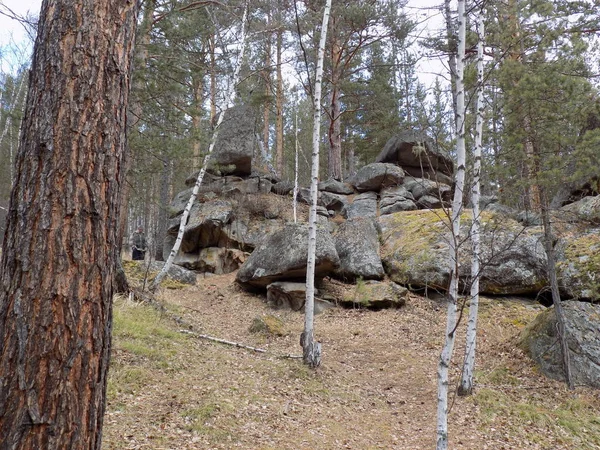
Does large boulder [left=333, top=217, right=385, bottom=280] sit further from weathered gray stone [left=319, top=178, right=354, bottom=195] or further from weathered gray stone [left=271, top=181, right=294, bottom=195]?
weathered gray stone [left=271, top=181, right=294, bottom=195]

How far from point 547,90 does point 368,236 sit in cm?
643

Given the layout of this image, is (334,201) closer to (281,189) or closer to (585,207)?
(281,189)

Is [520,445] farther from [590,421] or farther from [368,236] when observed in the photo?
[368,236]

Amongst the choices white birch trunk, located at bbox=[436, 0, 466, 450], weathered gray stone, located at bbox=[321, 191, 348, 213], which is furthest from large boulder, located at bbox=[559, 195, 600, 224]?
weathered gray stone, located at bbox=[321, 191, 348, 213]

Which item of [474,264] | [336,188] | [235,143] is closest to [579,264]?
[474,264]

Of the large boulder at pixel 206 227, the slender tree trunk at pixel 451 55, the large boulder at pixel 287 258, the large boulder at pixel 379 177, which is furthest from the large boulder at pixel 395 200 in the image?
the slender tree trunk at pixel 451 55

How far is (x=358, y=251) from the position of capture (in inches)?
453

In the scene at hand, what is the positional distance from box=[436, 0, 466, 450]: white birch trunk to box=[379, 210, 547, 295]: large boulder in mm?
4488

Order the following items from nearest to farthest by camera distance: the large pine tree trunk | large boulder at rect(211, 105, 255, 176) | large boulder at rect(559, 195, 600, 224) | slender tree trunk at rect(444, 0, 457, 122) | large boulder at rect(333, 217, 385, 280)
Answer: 1. the large pine tree trunk
2. slender tree trunk at rect(444, 0, 457, 122)
3. large boulder at rect(559, 195, 600, 224)
4. large boulder at rect(333, 217, 385, 280)
5. large boulder at rect(211, 105, 255, 176)

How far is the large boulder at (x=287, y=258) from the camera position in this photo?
33.8ft

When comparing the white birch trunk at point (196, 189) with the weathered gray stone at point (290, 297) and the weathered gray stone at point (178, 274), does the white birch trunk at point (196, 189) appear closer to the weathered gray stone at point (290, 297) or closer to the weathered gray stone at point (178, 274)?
the weathered gray stone at point (178, 274)

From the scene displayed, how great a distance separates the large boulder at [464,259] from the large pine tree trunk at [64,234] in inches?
310

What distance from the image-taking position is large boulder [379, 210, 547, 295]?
31.7 ft

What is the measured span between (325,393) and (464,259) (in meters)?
5.57
